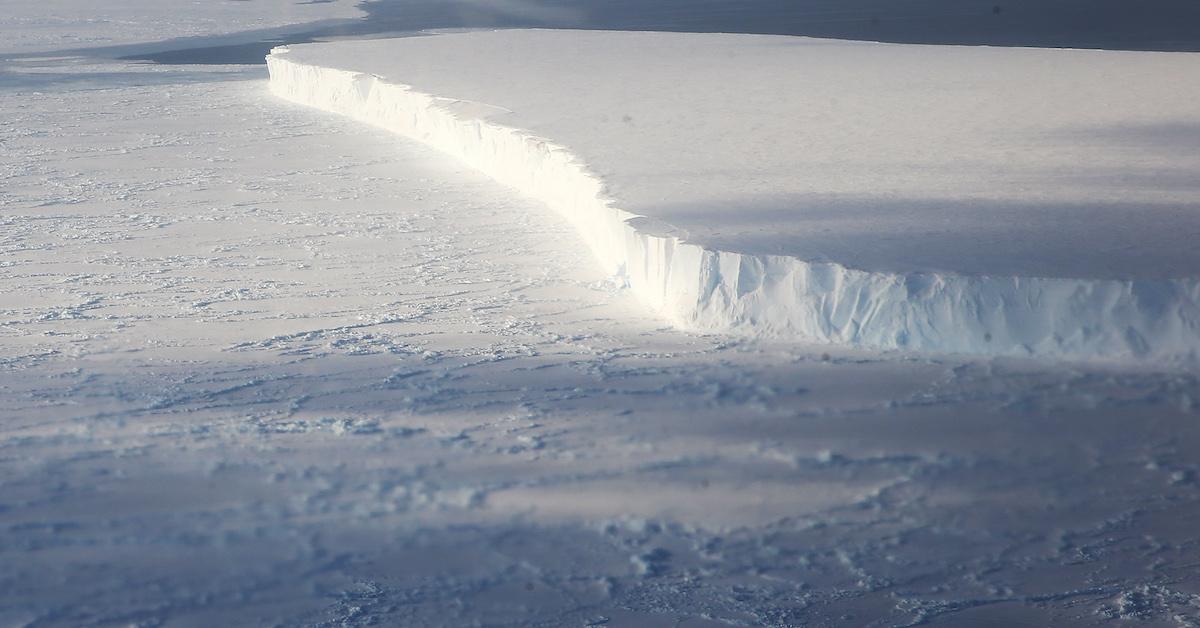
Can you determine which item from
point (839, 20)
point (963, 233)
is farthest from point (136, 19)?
point (963, 233)

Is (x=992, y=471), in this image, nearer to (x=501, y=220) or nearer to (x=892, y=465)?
(x=892, y=465)

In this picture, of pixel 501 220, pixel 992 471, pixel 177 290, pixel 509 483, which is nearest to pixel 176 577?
pixel 509 483

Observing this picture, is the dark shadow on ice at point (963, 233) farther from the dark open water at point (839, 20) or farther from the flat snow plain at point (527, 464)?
the dark open water at point (839, 20)

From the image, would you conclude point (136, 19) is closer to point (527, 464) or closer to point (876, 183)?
point (876, 183)

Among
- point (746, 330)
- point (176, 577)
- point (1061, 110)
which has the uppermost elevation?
point (1061, 110)

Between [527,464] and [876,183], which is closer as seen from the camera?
[527,464]

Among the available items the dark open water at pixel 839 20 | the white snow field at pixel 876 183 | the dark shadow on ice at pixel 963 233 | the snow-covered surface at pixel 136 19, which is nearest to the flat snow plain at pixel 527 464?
the white snow field at pixel 876 183
